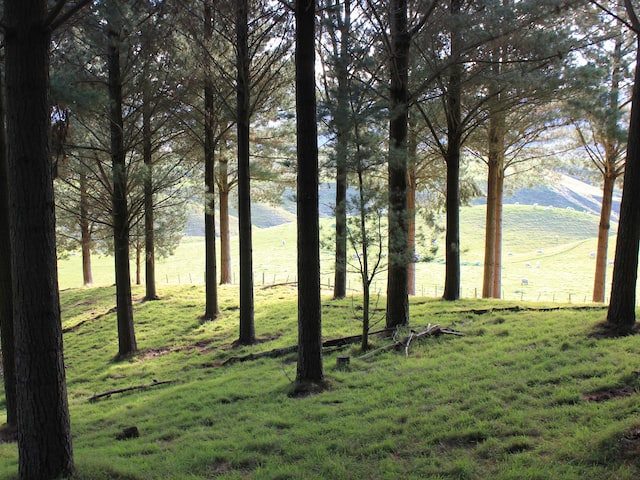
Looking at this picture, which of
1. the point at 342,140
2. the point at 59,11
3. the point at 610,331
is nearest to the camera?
the point at 59,11

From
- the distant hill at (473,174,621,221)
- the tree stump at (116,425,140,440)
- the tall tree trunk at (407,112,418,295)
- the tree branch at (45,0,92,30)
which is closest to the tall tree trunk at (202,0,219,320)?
the tall tree trunk at (407,112,418,295)

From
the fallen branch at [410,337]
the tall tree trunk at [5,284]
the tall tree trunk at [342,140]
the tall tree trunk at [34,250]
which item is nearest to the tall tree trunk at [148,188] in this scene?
the tall tree trunk at [5,284]

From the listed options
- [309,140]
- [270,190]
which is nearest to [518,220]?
[270,190]

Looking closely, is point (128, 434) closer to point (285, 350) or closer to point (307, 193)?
point (307, 193)

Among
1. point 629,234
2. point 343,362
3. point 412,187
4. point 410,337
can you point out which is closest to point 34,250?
point 343,362

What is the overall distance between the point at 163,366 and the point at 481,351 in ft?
24.5

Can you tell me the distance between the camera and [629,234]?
23.9ft

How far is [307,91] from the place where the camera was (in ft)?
21.3

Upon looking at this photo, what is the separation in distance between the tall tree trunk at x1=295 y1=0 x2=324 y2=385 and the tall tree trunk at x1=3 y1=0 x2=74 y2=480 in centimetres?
339

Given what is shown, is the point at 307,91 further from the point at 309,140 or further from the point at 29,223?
the point at 29,223

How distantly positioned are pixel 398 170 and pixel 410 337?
3.35m

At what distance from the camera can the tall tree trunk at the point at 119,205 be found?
1088cm

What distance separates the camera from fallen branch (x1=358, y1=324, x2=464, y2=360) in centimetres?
859

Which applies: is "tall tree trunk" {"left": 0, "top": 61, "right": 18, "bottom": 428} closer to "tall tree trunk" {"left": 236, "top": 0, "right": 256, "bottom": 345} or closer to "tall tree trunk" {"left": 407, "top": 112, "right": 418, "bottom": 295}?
"tall tree trunk" {"left": 236, "top": 0, "right": 256, "bottom": 345}
